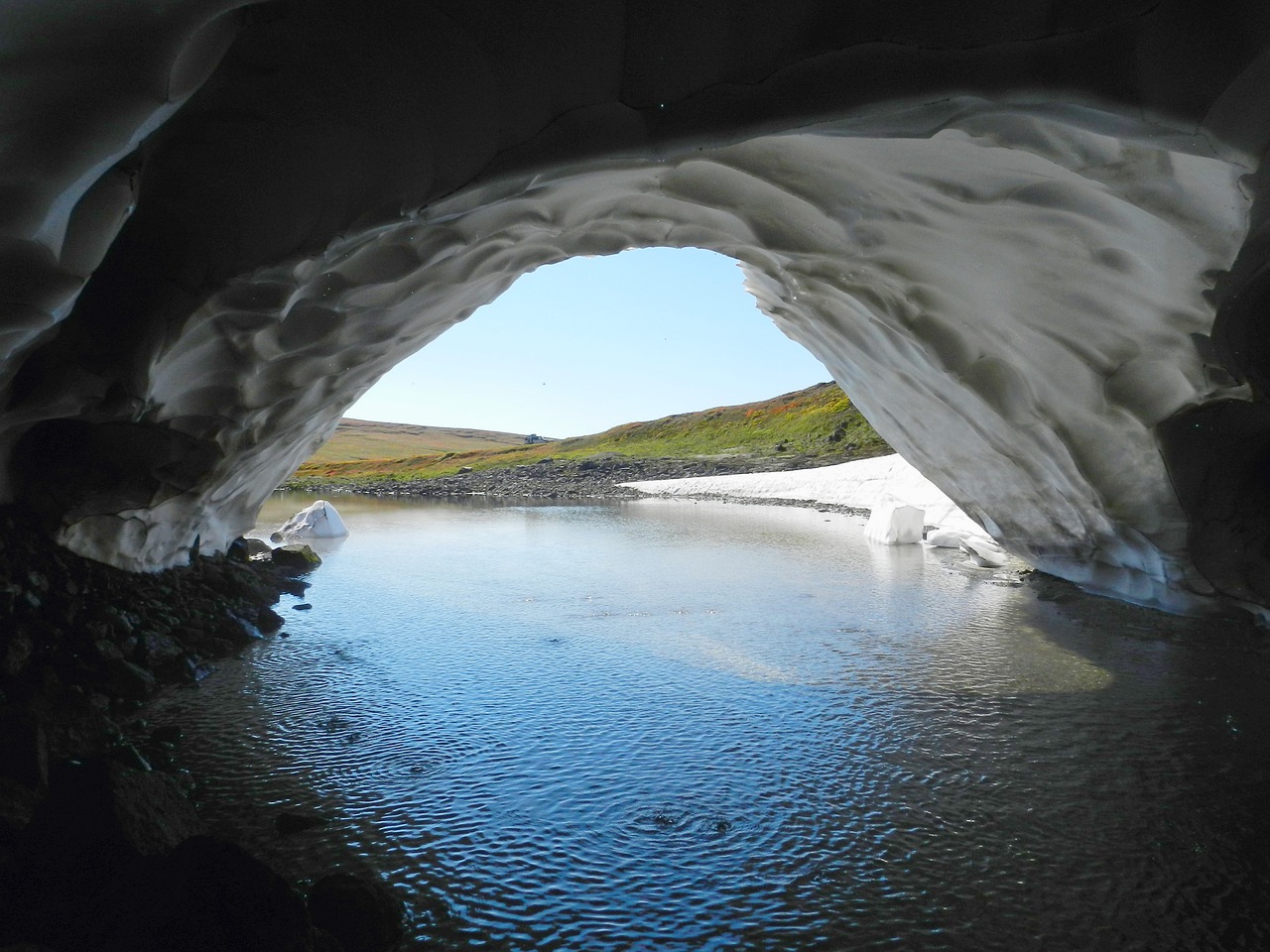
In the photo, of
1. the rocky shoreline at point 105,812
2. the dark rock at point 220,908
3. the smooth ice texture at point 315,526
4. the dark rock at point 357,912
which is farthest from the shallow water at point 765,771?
the smooth ice texture at point 315,526

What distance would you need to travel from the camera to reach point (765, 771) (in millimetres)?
5711

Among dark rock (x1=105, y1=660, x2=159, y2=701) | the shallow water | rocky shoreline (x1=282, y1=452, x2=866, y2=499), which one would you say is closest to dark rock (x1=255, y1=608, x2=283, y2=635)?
the shallow water

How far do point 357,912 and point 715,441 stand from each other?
6016 cm

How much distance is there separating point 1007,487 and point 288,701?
28.0ft

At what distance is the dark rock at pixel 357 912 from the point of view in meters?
3.73

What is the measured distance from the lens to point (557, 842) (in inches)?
184

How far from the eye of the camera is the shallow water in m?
4.10

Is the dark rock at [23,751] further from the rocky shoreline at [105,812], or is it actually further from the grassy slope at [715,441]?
the grassy slope at [715,441]

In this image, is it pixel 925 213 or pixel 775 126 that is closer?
pixel 775 126

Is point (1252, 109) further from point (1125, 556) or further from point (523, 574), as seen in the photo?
point (523, 574)

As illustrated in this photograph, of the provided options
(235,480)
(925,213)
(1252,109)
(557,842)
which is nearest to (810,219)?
(925,213)

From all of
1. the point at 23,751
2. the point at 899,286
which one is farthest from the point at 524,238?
the point at 23,751

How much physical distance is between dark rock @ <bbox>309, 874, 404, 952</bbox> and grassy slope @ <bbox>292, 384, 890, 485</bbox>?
123 ft

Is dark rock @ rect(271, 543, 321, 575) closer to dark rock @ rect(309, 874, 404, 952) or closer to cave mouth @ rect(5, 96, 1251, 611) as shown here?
cave mouth @ rect(5, 96, 1251, 611)
